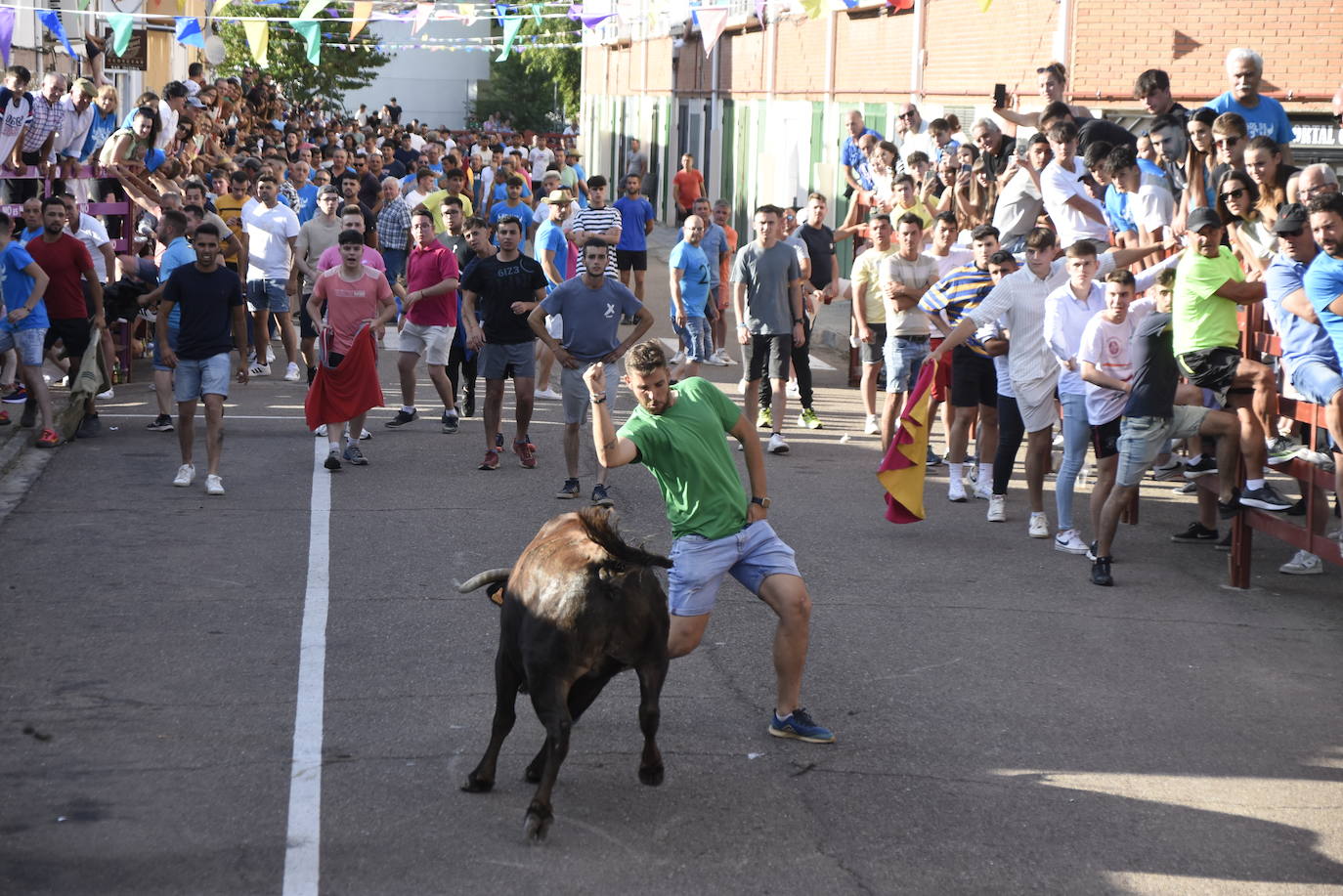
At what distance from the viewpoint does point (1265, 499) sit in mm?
9578

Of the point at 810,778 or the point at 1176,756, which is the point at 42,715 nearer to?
the point at 810,778

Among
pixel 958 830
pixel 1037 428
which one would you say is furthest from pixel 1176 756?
pixel 1037 428

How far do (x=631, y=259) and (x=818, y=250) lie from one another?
5707 millimetres

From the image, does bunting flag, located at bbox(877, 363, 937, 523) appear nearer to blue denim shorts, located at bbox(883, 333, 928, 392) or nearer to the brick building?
blue denim shorts, located at bbox(883, 333, 928, 392)

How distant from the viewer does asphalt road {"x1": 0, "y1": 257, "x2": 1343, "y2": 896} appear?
572 cm

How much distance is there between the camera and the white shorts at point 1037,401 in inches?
422

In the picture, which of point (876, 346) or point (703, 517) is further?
point (876, 346)

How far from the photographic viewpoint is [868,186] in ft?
67.3

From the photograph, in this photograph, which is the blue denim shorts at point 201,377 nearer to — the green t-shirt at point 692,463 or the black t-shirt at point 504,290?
the black t-shirt at point 504,290

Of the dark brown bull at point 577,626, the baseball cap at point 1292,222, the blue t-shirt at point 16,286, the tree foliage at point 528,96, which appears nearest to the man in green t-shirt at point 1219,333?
the baseball cap at point 1292,222

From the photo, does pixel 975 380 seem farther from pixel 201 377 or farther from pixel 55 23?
pixel 55 23

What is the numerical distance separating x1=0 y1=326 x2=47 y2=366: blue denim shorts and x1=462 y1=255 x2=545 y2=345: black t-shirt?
344 cm

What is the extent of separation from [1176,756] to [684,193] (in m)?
24.9

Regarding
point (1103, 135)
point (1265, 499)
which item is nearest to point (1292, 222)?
point (1265, 499)
